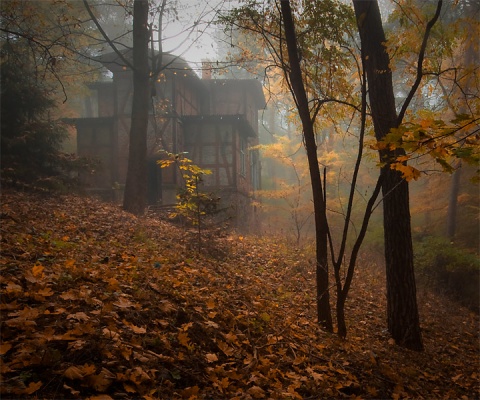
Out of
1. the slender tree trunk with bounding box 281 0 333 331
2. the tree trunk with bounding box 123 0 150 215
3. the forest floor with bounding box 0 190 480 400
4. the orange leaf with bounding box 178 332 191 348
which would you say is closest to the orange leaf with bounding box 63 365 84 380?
Result: the forest floor with bounding box 0 190 480 400

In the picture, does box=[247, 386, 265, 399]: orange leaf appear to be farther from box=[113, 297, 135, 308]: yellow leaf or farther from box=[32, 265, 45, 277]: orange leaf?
box=[32, 265, 45, 277]: orange leaf

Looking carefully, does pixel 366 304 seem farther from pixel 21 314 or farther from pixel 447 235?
pixel 447 235

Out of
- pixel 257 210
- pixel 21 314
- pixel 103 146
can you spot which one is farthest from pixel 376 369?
pixel 257 210

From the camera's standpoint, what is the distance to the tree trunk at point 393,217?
6.37 meters

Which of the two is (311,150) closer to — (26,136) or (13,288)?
(13,288)

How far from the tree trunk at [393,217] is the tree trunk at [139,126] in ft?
28.5

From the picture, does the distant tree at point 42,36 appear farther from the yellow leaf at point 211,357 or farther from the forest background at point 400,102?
the yellow leaf at point 211,357

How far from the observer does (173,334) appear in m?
3.88

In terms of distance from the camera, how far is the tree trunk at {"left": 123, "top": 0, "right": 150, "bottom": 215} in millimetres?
12969

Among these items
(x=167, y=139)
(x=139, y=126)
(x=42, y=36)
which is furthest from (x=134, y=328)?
(x=167, y=139)

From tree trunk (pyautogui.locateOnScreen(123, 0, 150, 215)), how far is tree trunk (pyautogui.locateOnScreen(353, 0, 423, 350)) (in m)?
8.68

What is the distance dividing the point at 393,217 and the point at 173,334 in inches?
169

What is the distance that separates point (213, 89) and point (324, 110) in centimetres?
2051

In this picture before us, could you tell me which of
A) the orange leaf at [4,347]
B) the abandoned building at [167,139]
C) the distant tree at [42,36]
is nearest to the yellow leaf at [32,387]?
the orange leaf at [4,347]
